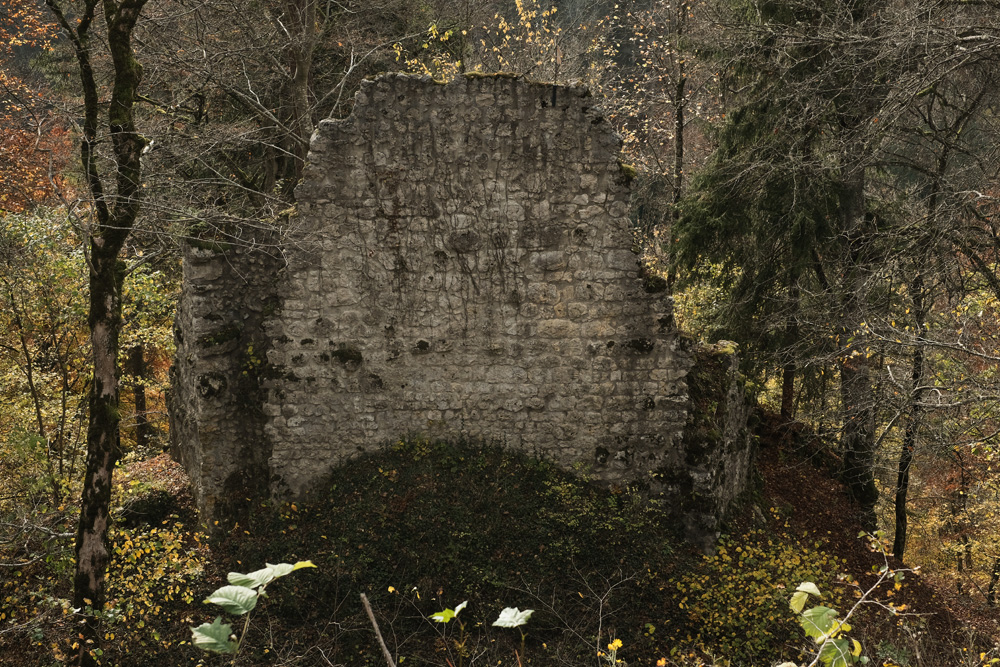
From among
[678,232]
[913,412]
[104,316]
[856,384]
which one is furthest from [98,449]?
[856,384]

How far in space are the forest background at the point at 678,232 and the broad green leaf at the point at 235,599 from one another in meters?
4.66

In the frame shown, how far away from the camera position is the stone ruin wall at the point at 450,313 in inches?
299

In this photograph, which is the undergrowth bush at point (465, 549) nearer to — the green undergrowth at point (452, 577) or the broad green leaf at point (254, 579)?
the green undergrowth at point (452, 577)

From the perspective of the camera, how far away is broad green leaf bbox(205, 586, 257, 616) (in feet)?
5.72

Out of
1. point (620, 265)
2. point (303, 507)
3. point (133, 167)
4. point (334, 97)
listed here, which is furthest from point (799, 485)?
point (334, 97)

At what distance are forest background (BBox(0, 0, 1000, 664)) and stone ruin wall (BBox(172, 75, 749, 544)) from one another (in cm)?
83

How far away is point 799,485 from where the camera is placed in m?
10.4

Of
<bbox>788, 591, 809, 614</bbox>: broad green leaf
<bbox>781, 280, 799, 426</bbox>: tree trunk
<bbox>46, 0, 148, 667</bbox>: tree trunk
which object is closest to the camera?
<bbox>788, 591, 809, 614</bbox>: broad green leaf

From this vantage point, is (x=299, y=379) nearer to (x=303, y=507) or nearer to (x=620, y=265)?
(x=303, y=507)

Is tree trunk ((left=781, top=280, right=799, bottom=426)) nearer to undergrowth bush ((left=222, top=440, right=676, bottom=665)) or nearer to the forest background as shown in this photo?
the forest background

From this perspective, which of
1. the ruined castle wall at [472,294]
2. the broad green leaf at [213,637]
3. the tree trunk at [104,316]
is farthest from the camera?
the ruined castle wall at [472,294]

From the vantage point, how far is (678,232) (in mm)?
11383

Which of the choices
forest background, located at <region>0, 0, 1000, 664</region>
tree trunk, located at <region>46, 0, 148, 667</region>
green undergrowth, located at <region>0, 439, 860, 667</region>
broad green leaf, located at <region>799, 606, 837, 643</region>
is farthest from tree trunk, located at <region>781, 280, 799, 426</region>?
tree trunk, located at <region>46, 0, 148, 667</region>

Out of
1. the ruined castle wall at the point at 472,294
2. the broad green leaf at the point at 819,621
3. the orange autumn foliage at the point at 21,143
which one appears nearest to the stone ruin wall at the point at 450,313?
the ruined castle wall at the point at 472,294
